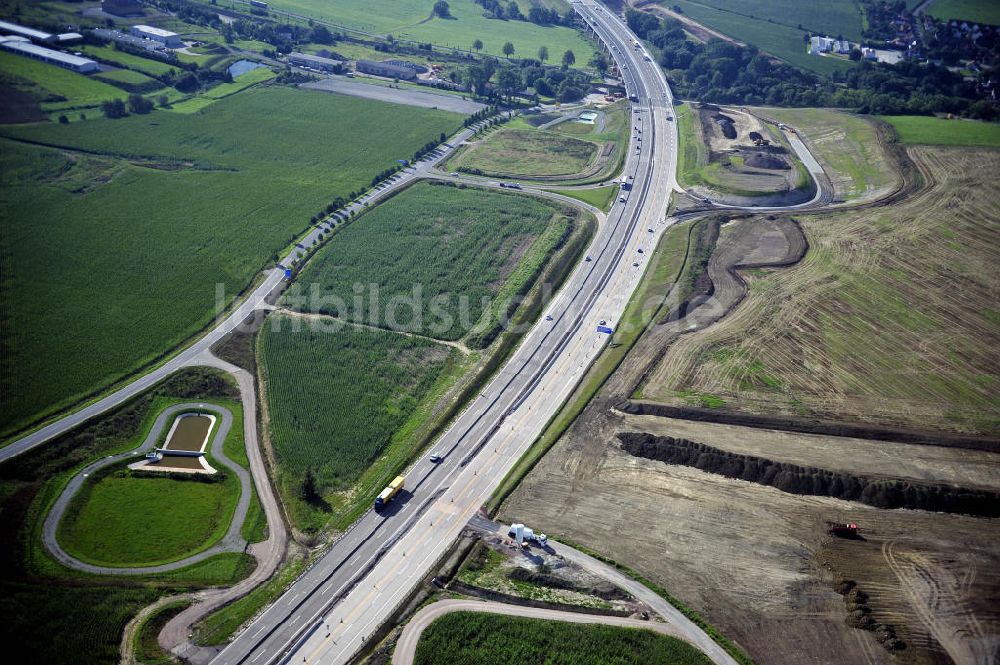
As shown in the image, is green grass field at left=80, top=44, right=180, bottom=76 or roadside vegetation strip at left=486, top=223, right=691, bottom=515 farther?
green grass field at left=80, top=44, right=180, bottom=76

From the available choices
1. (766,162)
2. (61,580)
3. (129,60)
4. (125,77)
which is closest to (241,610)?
(61,580)

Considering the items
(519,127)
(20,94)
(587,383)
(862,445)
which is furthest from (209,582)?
(20,94)

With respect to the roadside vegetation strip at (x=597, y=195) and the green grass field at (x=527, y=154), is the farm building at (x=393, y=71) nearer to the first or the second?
the green grass field at (x=527, y=154)

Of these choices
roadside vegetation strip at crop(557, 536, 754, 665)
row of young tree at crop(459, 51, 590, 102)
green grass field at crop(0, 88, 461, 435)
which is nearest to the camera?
roadside vegetation strip at crop(557, 536, 754, 665)

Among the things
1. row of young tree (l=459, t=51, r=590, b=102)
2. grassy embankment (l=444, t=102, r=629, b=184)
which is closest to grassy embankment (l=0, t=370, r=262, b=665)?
grassy embankment (l=444, t=102, r=629, b=184)

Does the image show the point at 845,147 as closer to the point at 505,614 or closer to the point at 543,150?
the point at 543,150

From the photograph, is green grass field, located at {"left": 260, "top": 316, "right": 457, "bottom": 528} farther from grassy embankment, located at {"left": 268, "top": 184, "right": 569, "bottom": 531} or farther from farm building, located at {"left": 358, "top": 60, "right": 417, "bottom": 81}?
farm building, located at {"left": 358, "top": 60, "right": 417, "bottom": 81}
